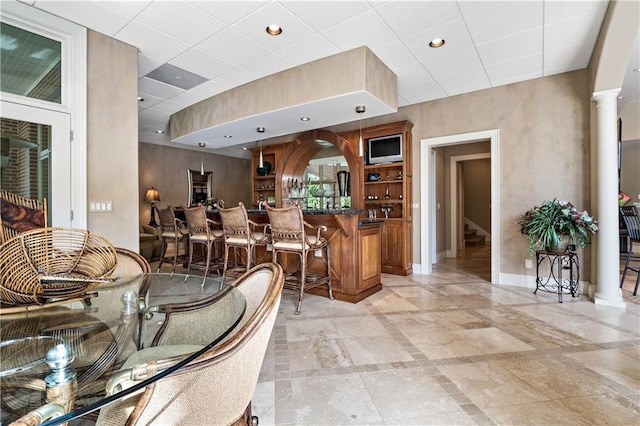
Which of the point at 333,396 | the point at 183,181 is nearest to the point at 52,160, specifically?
the point at 333,396

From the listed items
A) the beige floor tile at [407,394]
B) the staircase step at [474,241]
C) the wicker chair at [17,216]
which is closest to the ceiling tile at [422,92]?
the beige floor tile at [407,394]

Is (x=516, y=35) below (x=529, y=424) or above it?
above

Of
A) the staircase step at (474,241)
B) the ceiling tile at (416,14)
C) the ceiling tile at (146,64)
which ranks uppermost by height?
the ceiling tile at (146,64)

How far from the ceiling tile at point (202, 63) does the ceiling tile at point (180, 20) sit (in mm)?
299

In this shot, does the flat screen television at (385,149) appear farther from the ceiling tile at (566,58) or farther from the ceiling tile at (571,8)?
the ceiling tile at (571,8)

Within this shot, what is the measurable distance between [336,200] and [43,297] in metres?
5.78

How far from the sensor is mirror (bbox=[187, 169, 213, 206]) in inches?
312

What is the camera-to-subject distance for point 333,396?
1.74m

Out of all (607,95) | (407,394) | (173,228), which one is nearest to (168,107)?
(173,228)

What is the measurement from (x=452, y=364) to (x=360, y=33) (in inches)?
120

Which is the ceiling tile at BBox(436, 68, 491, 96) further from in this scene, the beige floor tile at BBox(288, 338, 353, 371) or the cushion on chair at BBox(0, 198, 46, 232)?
the cushion on chair at BBox(0, 198, 46, 232)

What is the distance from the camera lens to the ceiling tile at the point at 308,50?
3.11m

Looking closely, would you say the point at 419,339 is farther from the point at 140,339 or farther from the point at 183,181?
the point at 183,181

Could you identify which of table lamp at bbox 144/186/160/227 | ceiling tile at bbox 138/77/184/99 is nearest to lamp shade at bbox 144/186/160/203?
table lamp at bbox 144/186/160/227
